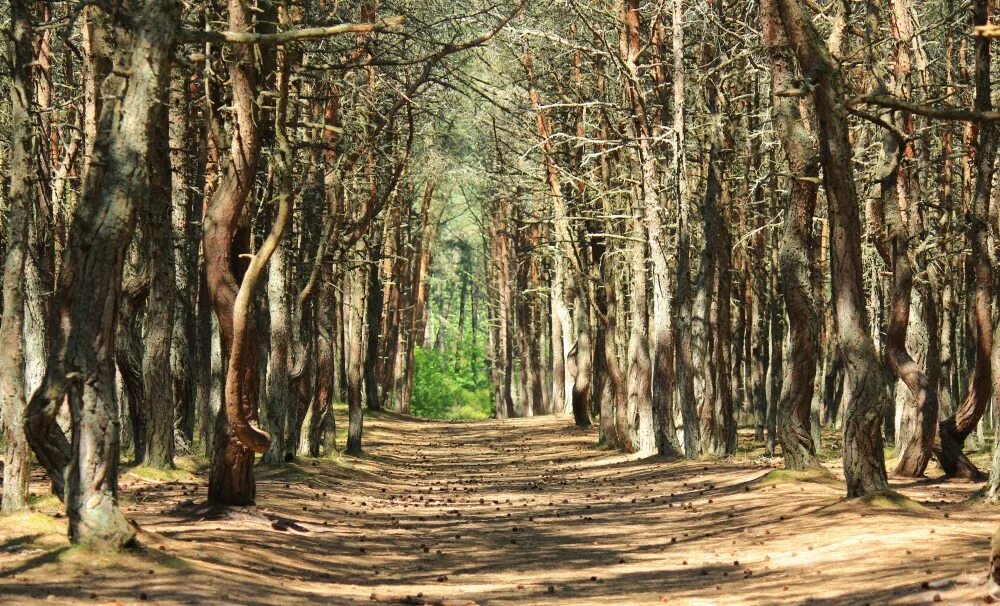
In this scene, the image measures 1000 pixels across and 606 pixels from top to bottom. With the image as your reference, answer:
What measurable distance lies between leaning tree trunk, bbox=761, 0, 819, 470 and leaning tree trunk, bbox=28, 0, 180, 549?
29.9 feet

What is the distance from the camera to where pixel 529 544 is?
13.7 meters

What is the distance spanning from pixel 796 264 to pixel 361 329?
43.7 feet

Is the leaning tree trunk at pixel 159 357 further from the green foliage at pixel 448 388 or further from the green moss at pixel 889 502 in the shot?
the green foliage at pixel 448 388

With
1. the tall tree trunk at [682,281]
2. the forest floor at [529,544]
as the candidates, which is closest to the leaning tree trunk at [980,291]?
the forest floor at [529,544]

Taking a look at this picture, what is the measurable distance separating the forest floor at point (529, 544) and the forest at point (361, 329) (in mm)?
70

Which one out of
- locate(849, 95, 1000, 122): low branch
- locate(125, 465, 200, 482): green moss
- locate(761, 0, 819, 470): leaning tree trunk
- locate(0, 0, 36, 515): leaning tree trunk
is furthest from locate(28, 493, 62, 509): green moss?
locate(849, 95, 1000, 122): low branch

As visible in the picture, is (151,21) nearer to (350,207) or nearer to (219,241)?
(219,241)

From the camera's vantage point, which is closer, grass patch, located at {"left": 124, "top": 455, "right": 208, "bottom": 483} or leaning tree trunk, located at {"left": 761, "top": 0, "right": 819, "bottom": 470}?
leaning tree trunk, located at {"left": 761, "top": 0, "right": 819, "bottom": 470}

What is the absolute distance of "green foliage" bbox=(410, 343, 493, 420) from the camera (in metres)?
63.6

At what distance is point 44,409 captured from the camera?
31.4 ft

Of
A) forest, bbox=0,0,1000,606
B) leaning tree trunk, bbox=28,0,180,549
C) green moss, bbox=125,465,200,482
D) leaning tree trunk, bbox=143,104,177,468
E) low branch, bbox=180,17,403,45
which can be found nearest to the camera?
leaning tree trunk, bbox=28,0,180,549

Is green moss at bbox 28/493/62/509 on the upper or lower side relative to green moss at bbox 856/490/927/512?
upper

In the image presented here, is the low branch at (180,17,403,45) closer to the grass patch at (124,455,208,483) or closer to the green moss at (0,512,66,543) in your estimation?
the green moss at (0,512,66,543)

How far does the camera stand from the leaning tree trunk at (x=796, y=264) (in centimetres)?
1620
